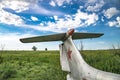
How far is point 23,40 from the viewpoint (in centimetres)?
955

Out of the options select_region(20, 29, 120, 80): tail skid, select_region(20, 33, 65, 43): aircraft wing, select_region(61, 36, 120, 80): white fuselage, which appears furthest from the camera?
select_region(20, 33, 65, 43): aircraft wing

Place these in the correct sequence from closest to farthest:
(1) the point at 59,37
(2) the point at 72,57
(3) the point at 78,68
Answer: (3) the point at 78,68 < (2) the point at 72,57 < (1) the point at 59,37

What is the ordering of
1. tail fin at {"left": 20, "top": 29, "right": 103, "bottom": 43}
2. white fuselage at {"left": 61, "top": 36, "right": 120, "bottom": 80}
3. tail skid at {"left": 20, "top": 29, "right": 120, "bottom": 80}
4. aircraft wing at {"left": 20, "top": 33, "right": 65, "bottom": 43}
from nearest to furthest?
white fuselage at {"left": 61, "top": 36, "right": 120, "bottom": 80}
tail skid at {"left": 20, "top": 29, "right": 120, "bottom": 80}
aircraft wing at {"left": 20, "top": 33, "right": 65, "bottom": 43}
tail fin at {"left": 20, "top": 29, "right": 103, "bottom": 43}

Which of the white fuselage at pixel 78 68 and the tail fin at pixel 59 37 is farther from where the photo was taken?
the tail fin at pixel 59 37

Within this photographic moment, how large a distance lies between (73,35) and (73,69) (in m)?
1.32

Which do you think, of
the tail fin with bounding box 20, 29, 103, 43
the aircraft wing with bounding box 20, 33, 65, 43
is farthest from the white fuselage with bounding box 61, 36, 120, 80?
the aircraft wing with bounding box 20, 33, 65, 43

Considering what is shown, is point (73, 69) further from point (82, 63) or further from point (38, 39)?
point (38, 39)

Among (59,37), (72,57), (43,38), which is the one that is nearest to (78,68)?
(72,57)

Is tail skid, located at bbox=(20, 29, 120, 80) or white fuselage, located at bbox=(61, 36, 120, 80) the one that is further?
tail skid, located at bbox=(20, 29, 120, 80)

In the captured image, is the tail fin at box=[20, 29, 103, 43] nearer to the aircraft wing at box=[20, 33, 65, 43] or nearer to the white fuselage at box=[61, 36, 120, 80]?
the aircraft wing at box=[20, 33, 65, 43]

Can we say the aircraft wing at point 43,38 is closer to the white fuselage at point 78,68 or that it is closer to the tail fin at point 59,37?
the tail fin at point 59,37

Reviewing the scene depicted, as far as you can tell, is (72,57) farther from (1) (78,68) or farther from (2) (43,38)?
(2) (43,38)

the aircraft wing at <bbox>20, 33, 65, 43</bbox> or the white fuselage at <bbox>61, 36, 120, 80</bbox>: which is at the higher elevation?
the aircraft wing at <bbox>20, 33, 65, 43</bbox>

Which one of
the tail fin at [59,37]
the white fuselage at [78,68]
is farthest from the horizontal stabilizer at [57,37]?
the white fuselage at [78,68]
